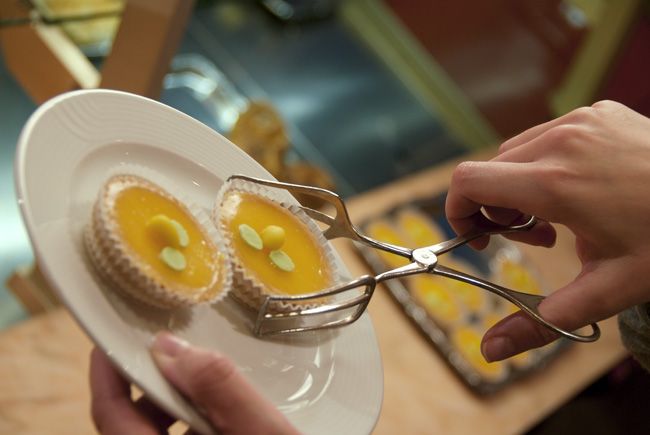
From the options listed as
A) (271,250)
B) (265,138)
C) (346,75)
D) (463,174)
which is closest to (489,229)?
(463,174)

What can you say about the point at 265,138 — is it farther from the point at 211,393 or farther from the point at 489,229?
the point at 211,393

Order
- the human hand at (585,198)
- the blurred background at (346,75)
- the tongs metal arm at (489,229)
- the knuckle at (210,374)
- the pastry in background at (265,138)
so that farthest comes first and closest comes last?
the pastry in background at (265,138) < the blurred background at (346,75) < the tongs metal arm at (489,229) < the human hand at (585,198) < the knuckle at (210,374)

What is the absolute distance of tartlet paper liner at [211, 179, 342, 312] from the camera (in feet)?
2.36

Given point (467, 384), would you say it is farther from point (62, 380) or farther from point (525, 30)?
point (525, 30)

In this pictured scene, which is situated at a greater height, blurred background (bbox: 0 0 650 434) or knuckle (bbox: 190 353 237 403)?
knuckle (bbox: 190 353 237 403)

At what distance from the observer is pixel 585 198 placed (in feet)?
2.26

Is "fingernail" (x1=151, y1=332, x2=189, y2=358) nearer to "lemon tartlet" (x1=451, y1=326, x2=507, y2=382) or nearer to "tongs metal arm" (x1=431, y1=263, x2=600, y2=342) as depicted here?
"tongs metal arm" (x1=431, y1=263, x2=600, y2=342)

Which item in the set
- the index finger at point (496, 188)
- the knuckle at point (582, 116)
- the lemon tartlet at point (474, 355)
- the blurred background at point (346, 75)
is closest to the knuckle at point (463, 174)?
the index finger at point (496, 188)

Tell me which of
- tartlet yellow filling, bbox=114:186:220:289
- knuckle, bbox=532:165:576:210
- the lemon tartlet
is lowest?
the lemon tartlet

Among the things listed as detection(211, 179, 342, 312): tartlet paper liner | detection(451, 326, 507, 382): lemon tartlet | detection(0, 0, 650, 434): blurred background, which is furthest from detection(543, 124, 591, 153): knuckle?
detection(451, 326, 507, 382): lemon tartlet

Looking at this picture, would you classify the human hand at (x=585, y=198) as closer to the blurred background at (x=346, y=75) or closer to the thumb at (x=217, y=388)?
the thumb at (x=217, y=388)

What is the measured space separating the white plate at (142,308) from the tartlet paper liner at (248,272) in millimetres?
24

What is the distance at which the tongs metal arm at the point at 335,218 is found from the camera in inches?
30.3

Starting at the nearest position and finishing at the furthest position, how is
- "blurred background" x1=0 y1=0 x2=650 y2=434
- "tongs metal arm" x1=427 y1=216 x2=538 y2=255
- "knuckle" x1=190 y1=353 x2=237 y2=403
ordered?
"knuckle" x1=190 y1=353 x2=237 y2=403 → "tongs metal arm" x1=427 y1=216 x2=538 y2=255 → "blurred background" x1=0 y1=0 x2=650 y2=434
